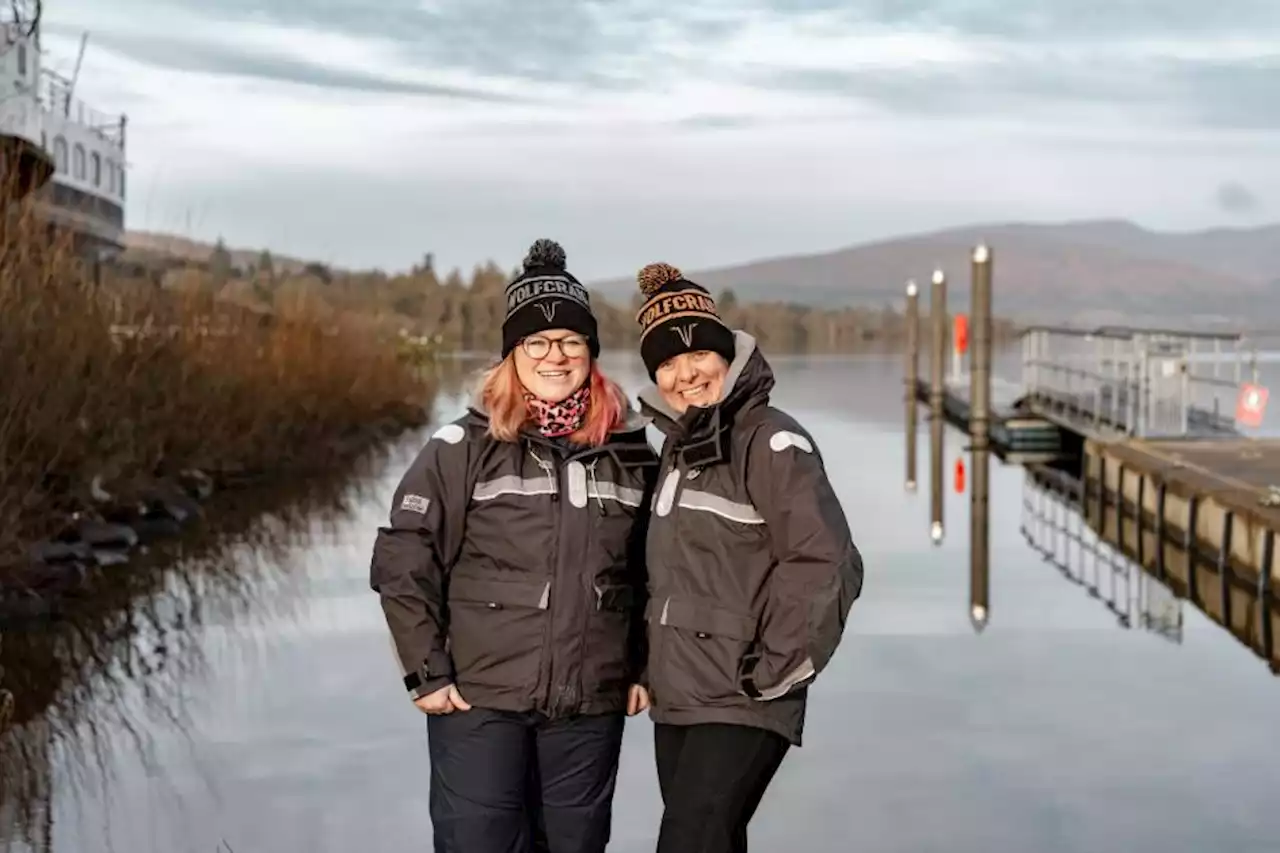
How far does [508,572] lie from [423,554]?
170 mm

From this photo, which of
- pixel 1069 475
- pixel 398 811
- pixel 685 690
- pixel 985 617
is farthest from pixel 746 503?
pixel 1069 475

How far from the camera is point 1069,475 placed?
19219 millimetres

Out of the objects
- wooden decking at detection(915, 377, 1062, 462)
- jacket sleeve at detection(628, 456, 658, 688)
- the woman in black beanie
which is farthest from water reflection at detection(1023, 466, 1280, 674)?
wooden decking at detection(915, 377, 1062, 462)

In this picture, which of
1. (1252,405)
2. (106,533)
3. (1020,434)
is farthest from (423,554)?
(1020,434)

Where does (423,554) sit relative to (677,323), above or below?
below

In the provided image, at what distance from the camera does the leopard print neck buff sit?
384 cm

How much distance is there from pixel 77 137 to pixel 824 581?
110 ft

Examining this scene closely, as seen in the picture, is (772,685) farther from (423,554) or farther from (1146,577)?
(1146,577)

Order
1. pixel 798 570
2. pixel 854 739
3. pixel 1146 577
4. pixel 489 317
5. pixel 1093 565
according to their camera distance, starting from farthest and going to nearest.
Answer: pixel 489 317 < pixel 1093 565 < pixel 1146 577 < pixel 854 739 < pixel 798 570

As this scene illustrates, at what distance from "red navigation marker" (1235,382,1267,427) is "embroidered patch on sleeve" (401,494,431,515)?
40.8 ft

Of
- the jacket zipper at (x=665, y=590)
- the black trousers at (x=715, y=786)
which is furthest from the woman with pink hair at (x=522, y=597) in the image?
the black trousers at (x=715, y=786)

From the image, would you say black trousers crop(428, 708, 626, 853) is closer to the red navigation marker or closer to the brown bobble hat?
the brown bobble hat

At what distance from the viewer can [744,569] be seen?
3717mm

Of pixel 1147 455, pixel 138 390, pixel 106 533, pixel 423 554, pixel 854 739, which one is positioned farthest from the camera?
pixel 1147 455
